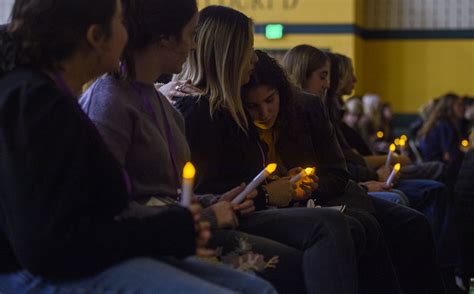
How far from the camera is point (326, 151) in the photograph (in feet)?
13.2

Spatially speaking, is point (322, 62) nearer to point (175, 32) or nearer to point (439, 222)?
point (439, 222)

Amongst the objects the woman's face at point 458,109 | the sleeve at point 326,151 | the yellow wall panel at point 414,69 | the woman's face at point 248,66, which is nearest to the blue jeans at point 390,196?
the sleeve at point 326,151

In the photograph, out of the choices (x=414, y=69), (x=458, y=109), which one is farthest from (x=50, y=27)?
(x=414, y=69)

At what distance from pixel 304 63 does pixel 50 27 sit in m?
2.95

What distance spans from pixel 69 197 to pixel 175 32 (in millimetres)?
1057

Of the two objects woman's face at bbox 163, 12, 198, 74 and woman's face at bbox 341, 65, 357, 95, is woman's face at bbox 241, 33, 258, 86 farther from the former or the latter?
woman's face at bbox 341, 65, 357, 95

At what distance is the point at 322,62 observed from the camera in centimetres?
495

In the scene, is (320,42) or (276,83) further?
(320,42)

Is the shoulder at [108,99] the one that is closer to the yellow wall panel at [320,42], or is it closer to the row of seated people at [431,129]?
the row of seated people at [431,129]

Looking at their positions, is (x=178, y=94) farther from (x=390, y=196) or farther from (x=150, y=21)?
(x=390, y=196)

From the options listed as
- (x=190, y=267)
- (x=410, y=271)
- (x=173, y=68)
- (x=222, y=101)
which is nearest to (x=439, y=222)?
(x=410, y=271)

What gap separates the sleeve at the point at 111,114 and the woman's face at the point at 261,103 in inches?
41.0

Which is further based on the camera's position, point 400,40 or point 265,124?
point 400,40

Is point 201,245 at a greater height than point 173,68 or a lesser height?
lesser
